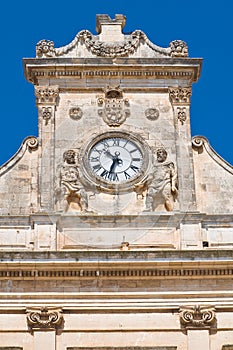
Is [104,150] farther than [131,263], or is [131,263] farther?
[104,150]

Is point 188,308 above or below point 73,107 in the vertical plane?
below

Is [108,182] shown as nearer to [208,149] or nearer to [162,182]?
[162,182]

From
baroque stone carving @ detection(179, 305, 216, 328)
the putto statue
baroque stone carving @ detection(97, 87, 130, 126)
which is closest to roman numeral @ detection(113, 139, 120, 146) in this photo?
baroque stone carving @ detection(97, 87, 130, 126)

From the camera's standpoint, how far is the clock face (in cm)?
2280

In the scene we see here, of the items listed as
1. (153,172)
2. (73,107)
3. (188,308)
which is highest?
(73,107)

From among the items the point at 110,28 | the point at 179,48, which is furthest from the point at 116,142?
the point at 110,28

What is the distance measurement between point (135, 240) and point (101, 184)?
4.39 feet

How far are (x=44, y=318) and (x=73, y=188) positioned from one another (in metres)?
2.73

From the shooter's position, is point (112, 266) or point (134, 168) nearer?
point (112, 266)

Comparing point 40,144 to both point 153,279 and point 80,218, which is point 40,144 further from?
point 153,279

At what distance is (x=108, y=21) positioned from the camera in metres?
24.5

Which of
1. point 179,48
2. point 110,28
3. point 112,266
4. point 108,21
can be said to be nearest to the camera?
point 112,266

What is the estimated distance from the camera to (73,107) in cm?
2345

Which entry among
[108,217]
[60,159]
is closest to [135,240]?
[108,217]
